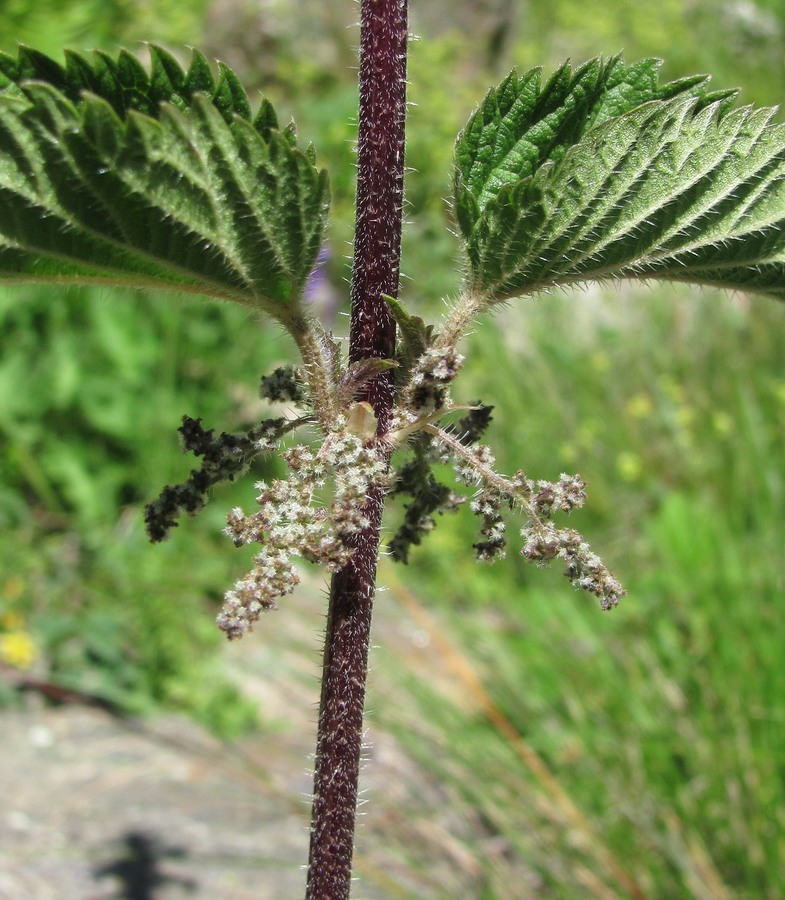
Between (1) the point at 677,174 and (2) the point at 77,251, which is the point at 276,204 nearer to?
(2) the point at 77,251

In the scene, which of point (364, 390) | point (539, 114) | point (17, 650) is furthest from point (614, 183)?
point (17, 650)

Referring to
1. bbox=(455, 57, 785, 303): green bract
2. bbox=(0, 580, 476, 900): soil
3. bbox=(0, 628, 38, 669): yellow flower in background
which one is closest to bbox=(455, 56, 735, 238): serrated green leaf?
bbox=(455, 57, 785, 303): green bract

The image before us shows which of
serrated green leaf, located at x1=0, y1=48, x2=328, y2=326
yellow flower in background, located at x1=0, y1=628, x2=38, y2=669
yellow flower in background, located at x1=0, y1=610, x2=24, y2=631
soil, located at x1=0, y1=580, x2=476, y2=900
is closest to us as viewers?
serrated green leaf, located at x1=0, y1=48, x2=328, y2=326

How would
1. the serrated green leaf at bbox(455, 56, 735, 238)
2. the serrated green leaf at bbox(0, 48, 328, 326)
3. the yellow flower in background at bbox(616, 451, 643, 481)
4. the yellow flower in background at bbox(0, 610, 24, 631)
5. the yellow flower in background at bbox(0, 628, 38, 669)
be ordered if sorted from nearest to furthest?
1. the serrated green leaf at bbox(0, 48, 328, 326)
2. the serrated green leaf at bbox(455, 56, 735, 238)
3. the yellow flower in background at bbox(0, 628, 38, 669)
4. the yellow flower in background at bbox(0, 610, 24, 631)
5. the yellow flower in background at bbox(616, 451, 643, 481)

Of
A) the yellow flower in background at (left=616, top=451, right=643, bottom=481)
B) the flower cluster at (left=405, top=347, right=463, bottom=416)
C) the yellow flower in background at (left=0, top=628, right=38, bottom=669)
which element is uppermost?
the yellow flower in background at (left=616, top=451, right=643, bottom=481)

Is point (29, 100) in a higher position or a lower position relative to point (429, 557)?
lower

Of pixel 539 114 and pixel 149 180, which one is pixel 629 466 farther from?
pixel 149 180

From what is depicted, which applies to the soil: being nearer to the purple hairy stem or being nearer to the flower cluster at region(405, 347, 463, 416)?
the purple hairy stem

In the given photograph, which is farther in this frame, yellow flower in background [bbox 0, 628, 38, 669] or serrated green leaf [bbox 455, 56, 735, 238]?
yellow flower in background [bbox 0, 628, 38, 669]

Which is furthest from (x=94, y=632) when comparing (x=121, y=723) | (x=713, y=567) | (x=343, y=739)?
(x=343, y=739)
